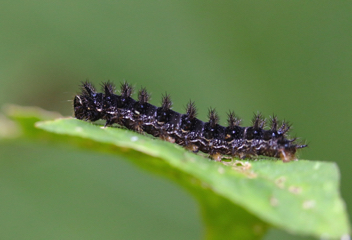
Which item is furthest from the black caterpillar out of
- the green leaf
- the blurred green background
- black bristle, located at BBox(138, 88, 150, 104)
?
the blurred green background

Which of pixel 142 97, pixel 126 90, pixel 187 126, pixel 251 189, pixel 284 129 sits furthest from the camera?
pixel 126 90

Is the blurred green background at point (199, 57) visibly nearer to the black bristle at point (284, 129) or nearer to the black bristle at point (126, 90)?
the black bristle at point (126, 90)

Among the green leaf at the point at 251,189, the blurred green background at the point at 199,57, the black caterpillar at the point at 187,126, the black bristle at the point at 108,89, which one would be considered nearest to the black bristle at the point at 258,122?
the black caterpillar at the point at 187,126

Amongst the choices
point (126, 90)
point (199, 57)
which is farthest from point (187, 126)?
point (199, 57)

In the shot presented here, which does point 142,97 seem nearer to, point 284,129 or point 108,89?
point 108,89

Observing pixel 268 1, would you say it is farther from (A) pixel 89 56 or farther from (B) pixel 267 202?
(B) pixel 267 202

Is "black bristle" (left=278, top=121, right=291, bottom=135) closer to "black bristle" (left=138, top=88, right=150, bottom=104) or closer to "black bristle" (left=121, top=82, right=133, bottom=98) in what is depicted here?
"black bristle" (left=138, top=88, right=150, bottom=104)
